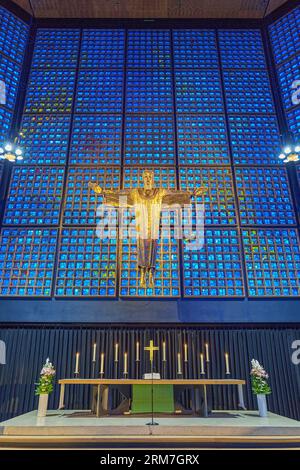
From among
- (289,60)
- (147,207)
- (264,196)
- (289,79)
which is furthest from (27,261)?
(289,60)

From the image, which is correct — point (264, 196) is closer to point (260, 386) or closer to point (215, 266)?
point (215, 266)

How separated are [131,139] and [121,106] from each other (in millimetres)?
1603

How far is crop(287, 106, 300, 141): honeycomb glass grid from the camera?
1188 centimetres

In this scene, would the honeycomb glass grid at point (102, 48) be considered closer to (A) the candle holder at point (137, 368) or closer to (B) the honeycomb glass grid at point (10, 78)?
(B) the honeycomb glass grid at point (10, 78)

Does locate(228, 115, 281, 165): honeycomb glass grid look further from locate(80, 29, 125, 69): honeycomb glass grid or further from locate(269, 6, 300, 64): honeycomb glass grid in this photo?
locate(80, 29, 125, 69): honeycomb glass grid

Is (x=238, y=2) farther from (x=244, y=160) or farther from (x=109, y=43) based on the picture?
(x=244, y=160)

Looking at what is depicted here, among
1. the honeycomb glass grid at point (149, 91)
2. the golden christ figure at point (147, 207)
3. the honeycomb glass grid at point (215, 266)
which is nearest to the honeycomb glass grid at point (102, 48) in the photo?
the honeycomb glass grid at point (149, 91)

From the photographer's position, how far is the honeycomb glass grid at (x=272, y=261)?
9.94m

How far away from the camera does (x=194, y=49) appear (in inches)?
550

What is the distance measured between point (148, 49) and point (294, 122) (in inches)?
263

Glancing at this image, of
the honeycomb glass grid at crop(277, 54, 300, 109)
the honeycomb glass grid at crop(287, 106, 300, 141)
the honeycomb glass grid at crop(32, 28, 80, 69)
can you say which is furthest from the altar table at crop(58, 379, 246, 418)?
the honeycomb glass grid at crop(32, 28, 80, 69)

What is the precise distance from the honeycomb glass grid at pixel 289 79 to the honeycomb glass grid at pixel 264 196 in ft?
9.82

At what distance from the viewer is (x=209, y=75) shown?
524 inches
